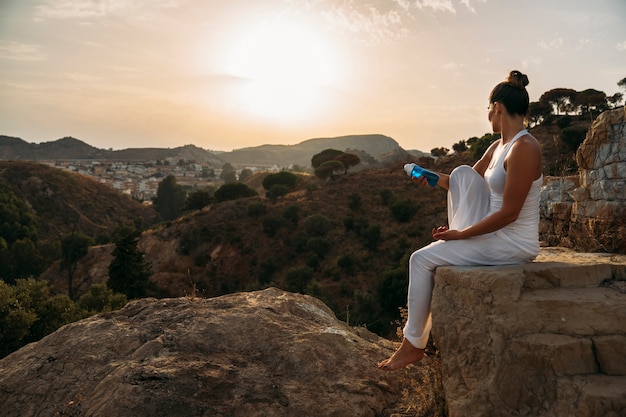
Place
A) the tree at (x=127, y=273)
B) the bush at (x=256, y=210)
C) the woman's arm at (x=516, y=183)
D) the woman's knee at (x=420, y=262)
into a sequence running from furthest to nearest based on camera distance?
1. the bush at (x=256, y=210)
2. the tree at (x=127, y=273)
3. the woman's knee at (x=420, y=262)
4. the woman's arm at (x=516, y=183)

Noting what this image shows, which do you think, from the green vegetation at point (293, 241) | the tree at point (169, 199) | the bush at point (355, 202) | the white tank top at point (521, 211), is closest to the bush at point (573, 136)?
the green vegetation at point (293, 241)

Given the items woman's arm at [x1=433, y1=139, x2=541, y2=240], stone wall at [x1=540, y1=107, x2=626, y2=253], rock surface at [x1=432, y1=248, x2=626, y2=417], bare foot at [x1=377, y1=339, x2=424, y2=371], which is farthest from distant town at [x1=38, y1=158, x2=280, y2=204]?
rock surface at [x1=432, y1=248, x2=626, y2=417]

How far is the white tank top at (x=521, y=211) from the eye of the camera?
3.03m

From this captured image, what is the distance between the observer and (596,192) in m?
5.35

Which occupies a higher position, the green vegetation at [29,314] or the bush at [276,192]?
the bush at [276,192]

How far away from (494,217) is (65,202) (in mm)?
66612

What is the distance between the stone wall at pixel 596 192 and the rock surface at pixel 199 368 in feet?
8.10

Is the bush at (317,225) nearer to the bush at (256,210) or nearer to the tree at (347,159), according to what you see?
the bush at (256,210)

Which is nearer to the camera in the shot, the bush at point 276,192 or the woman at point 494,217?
the woman at point 494,217

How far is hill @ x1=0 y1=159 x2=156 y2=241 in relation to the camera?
182 ft

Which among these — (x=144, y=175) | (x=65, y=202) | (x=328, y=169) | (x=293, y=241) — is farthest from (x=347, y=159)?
(x=144, y=175)

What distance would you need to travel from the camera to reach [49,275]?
3806cm

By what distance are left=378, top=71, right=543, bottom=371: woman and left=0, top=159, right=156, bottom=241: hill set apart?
57318mm

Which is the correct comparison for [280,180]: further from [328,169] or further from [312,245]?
[312,245]
